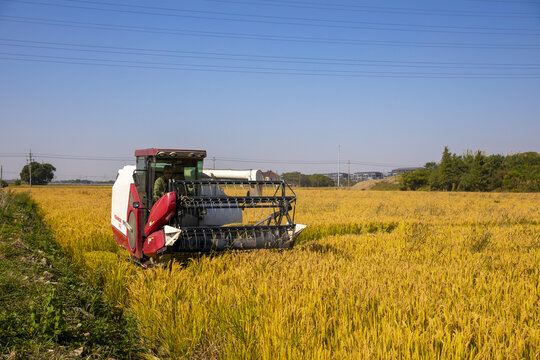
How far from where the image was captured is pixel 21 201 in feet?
87.9

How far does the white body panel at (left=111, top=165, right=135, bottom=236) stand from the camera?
7.82 metres

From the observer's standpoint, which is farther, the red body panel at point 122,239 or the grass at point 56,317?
the red body panel at point 122,239

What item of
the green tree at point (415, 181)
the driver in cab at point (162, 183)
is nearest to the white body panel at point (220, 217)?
the driver in cab at point (162, 183)

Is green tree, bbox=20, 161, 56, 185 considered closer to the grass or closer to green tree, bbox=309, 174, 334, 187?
green tree, bbox=309, 174, 334, 187

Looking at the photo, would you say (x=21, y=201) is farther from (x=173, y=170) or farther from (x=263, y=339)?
(x=263, y=339)

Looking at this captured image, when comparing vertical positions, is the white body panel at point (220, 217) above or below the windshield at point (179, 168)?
below

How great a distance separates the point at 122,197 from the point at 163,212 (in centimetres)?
216

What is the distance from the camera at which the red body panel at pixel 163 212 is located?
6254mm

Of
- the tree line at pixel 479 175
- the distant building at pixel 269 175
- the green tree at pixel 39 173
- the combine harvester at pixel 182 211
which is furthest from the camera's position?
the green tree at pixel 39 173

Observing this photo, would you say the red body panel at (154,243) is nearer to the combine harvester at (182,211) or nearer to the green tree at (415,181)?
the combine harvester at (182,211)

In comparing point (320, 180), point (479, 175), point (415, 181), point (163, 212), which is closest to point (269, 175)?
point (163, 212)

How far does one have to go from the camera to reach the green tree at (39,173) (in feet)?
317

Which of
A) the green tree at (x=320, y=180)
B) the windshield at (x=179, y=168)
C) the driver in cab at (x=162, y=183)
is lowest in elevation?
the green tree at (x=320, y=180)

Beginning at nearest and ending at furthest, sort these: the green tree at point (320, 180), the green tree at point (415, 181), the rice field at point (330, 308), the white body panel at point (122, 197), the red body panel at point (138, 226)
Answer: the rice field at point (330, 308), the red body panel at point (138, 226), the white body panel at point (122, 197), the green tree at point (415, 181), the green tree at point (320, 180)
